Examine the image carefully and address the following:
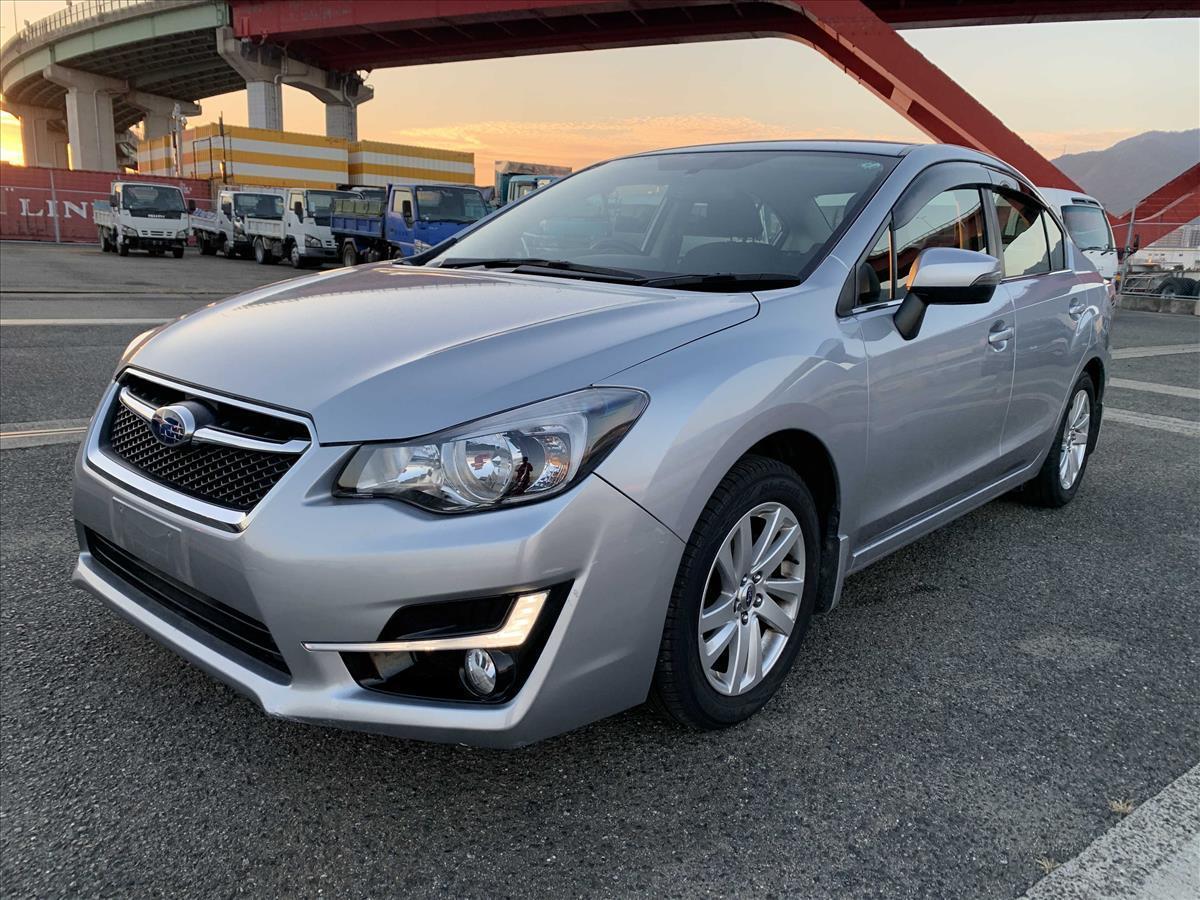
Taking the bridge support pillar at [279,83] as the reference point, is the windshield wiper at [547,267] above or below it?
below

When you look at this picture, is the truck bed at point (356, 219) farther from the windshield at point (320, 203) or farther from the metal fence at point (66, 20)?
the metal fence at point (66, 20)

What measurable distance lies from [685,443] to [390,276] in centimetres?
143

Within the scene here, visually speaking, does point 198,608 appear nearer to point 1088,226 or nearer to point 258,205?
point 1088,226

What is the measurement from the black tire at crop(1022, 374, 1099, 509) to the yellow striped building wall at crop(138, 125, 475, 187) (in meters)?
42.8

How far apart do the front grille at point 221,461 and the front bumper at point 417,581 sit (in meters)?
0.07

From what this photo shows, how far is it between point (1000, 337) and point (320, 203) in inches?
842

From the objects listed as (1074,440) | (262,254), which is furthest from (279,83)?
(1074,440)

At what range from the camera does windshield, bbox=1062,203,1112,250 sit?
38.8ft

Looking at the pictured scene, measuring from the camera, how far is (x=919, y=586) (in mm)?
3393

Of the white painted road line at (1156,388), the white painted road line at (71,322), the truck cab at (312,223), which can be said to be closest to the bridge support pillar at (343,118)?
the truck cab at (312,223)

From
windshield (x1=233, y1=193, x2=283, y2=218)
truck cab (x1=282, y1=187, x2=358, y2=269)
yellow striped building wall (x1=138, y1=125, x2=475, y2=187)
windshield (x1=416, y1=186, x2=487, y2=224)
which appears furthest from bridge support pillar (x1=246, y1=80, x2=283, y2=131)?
windshield (x1=416, y1=186, x2=487, y2=224)

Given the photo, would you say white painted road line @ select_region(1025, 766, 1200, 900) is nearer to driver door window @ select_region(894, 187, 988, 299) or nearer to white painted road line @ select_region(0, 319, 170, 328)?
driver door window @ select_region(894, 187, 988, 299)

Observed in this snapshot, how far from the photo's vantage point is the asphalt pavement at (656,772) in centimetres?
183

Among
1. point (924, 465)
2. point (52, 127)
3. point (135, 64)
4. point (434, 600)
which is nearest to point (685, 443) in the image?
point (434, 600)
